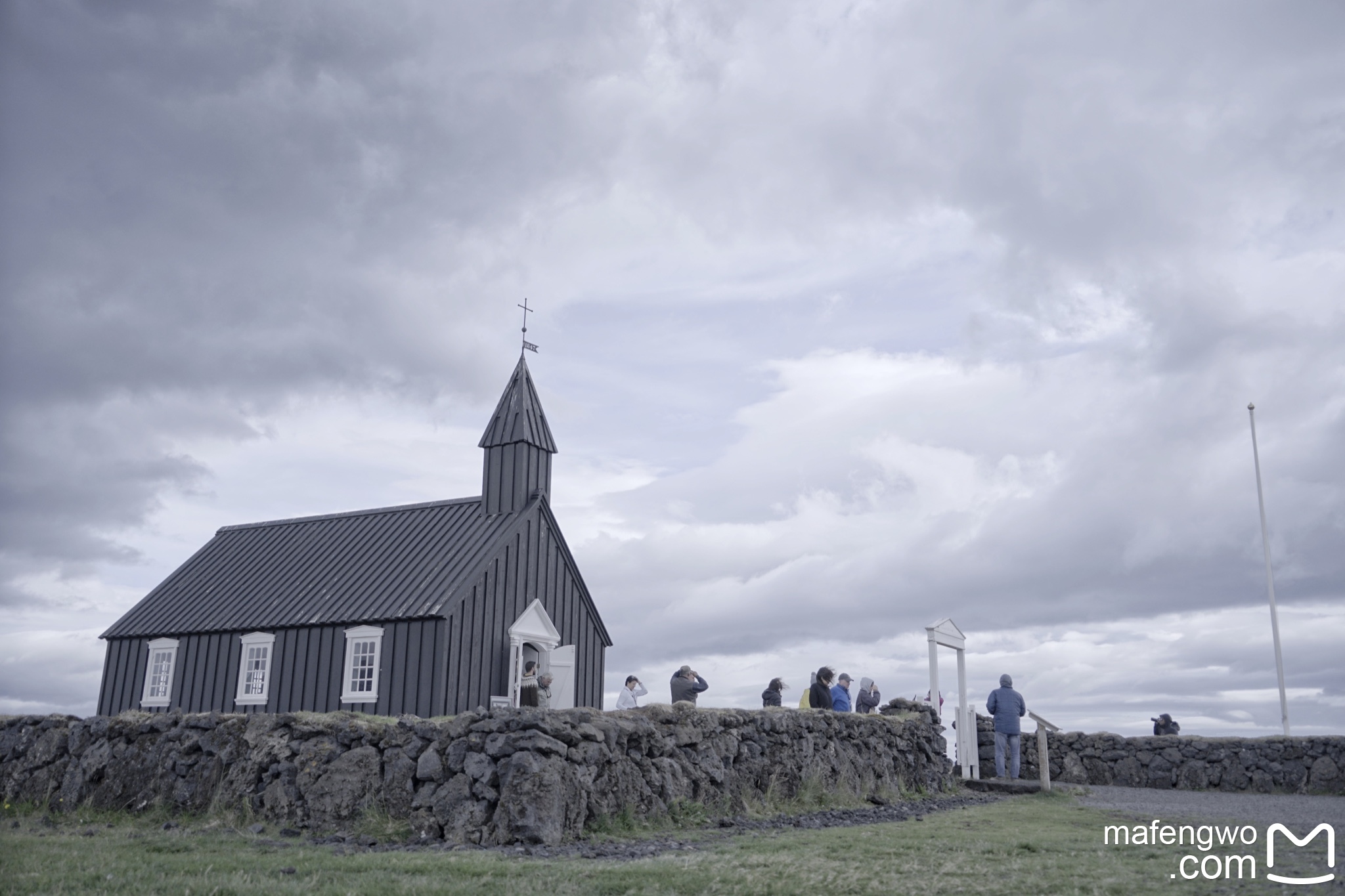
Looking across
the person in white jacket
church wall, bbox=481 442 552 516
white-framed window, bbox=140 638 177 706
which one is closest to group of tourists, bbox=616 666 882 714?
the person in white jacket

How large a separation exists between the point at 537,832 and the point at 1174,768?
668 inches

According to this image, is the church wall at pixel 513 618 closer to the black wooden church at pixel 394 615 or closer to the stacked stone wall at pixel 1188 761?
the black wooden church at pixel 394 615

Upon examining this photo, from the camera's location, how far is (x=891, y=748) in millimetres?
18578

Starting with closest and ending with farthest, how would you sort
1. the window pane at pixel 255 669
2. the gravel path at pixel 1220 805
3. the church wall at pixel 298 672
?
1. the gravel path at pixel 1220 805
2. the church wall at pixel 298 672
3. the window pane at pixel 255 669

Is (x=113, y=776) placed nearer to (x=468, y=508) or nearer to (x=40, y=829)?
(x=40, y=829)

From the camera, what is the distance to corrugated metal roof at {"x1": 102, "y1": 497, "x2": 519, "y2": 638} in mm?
24328

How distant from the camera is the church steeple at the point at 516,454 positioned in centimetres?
2653

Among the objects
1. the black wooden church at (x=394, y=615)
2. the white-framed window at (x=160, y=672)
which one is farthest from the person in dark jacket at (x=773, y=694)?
the white-framed window at (x=160, y=672)

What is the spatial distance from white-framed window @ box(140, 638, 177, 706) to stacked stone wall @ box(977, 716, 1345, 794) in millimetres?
20529

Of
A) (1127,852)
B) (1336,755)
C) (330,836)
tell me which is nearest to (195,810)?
(330,836)

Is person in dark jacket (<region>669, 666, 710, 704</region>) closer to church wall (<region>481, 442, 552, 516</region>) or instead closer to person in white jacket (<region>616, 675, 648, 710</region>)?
person in white jacket (<region>616, 675, 648, 710</region>)

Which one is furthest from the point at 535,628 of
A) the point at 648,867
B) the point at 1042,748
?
the point at 648,867

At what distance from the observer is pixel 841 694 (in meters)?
19.4

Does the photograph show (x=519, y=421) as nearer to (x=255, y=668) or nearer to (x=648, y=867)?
(x=255, y=668)
